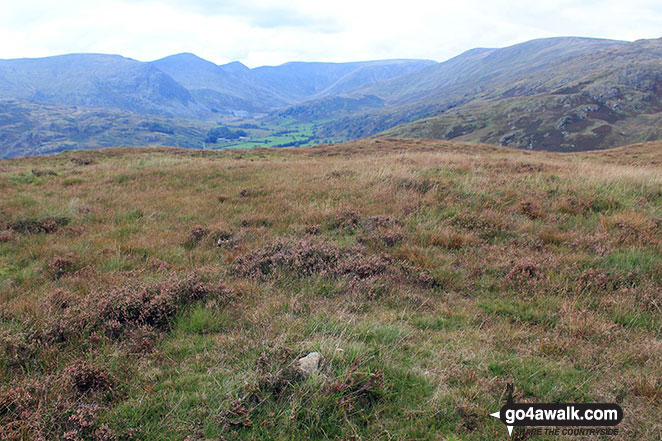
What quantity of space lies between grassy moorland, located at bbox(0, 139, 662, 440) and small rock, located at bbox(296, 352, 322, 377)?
0.31 ft

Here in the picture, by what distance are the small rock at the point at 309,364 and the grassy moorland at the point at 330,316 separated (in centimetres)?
9

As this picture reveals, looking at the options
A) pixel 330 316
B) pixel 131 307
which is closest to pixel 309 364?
pixel 330 316

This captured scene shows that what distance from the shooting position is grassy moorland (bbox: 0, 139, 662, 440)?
125 inches

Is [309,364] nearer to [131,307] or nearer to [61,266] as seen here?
[131,307]

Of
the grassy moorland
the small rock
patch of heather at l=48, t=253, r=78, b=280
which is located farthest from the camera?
patch of heather at l=48, t=253, r=78, b=280

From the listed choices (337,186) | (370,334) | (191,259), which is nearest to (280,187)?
(337,186)

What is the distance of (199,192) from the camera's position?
12.3 m

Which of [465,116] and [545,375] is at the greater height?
[465,116]

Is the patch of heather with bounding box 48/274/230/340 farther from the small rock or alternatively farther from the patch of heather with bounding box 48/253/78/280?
the small rock

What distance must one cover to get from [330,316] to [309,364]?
1.07m

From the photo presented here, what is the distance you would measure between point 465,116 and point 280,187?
17561cm

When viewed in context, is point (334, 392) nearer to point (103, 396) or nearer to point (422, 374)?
point (422, 374)

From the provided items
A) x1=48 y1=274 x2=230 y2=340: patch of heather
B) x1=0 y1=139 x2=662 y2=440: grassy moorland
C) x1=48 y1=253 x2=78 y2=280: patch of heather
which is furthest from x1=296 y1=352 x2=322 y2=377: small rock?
x1=48 y1=253 x2=78 y2=280: patch of heather

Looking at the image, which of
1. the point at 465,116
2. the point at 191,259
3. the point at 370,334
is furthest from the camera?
the point at 465,116
